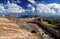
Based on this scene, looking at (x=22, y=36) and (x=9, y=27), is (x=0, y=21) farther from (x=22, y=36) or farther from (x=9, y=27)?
(x=22, y=36)

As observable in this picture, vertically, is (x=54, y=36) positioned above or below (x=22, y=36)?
below

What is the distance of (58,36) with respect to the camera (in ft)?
92.1

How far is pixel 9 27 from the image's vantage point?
56.7ft

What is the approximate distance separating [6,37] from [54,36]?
1419cm

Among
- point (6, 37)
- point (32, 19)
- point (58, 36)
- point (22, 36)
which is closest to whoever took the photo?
point (6, 37)

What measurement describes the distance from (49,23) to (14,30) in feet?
82.3

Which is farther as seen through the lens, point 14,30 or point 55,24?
point 55,24

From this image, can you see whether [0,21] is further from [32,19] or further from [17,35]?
[32,19]

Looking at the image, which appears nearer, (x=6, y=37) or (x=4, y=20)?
(x=6, y=37)

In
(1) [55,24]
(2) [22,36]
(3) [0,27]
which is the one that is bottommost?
(1) [55,24]

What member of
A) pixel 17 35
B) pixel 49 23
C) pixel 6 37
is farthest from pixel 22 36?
pixel 49 23

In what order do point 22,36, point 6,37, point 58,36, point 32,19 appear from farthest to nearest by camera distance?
point 32,19 → point 58,36 → point 22,36 → point 6,37

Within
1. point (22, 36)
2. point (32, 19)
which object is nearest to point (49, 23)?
point (32, 19)

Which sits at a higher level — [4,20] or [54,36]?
[4,20]
